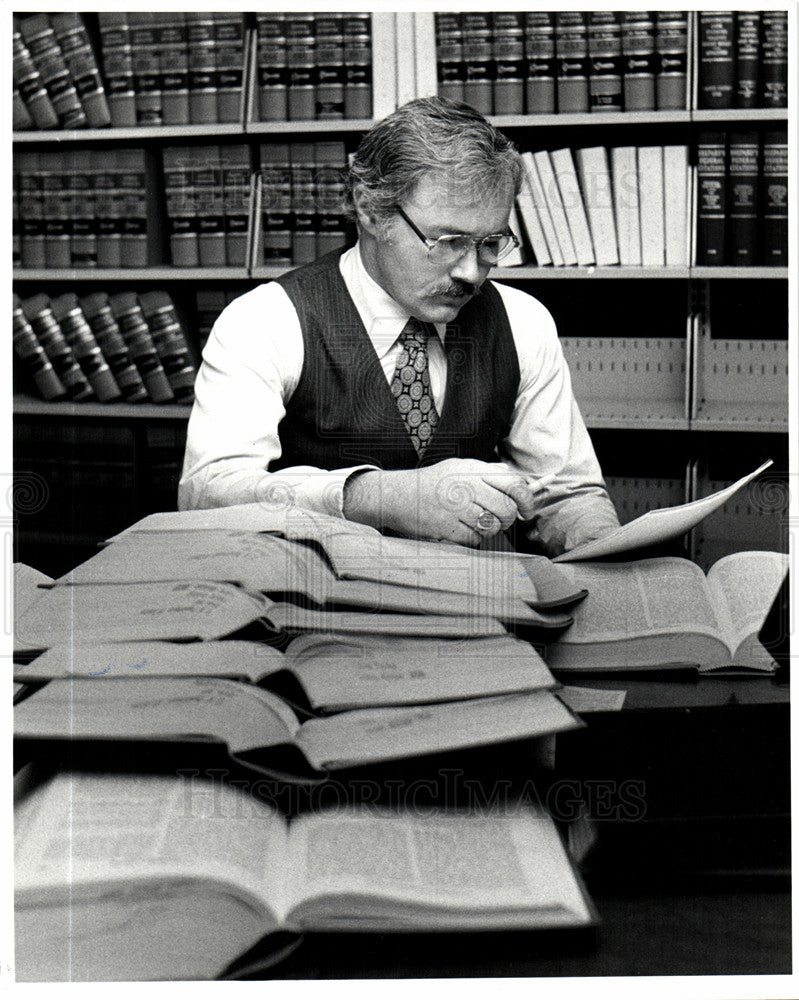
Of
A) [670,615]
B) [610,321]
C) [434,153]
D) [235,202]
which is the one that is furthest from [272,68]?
[670,615]

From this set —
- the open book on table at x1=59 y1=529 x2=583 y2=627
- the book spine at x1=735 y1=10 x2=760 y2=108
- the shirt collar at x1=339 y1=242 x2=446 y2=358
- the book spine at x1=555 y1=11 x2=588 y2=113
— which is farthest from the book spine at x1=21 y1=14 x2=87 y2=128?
the open book on table at x1=59 y1=529 x2=583 y2=627

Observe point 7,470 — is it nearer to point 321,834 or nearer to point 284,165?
point 321,834

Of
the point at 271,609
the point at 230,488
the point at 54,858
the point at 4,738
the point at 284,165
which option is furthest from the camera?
the point at 284,165

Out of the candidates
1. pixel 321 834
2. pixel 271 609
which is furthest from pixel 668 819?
pixel 271 609

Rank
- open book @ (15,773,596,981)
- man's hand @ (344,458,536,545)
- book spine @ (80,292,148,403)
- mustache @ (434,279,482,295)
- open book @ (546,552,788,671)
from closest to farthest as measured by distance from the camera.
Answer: open book @ (15,773,596,981), open book @ (546,552,788,671), man's hand @ (344,458,536,545), mustache @ (434,279,482,295), book spine @ (80,292,148,403)

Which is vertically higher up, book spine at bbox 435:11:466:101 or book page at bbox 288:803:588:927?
book spine at bbox 435:11:466:101

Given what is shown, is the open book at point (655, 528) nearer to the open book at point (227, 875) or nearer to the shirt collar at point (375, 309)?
the open book at point (227, 875)

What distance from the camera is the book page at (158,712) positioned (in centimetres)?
60

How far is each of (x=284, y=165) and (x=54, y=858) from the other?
2038 mm

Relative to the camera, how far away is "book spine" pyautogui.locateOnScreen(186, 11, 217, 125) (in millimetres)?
2254

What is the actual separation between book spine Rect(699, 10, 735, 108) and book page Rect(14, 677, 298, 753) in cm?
196

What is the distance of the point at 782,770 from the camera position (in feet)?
2.14

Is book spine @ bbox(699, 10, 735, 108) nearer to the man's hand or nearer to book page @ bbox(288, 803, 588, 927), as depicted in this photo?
the man's hand

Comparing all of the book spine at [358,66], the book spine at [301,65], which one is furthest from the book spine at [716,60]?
the book spine at [301,65]
